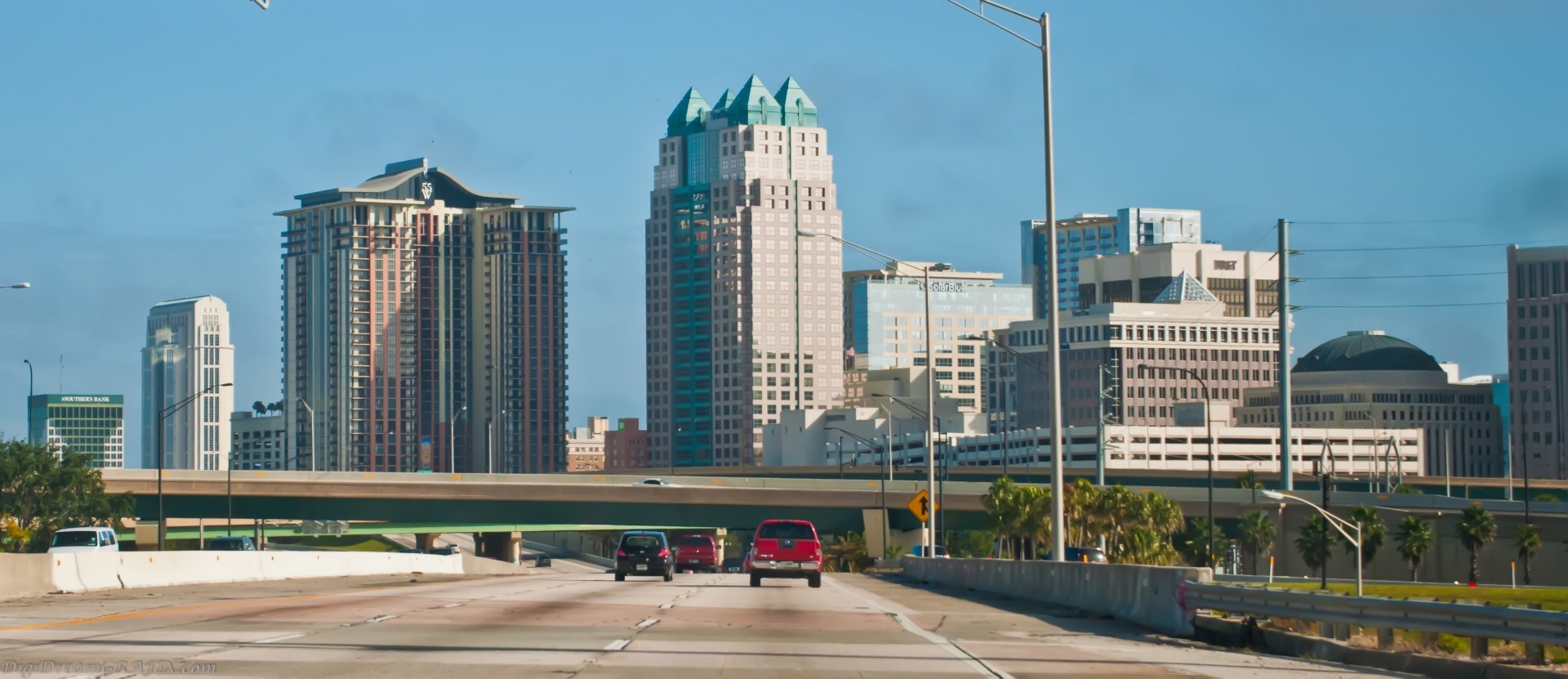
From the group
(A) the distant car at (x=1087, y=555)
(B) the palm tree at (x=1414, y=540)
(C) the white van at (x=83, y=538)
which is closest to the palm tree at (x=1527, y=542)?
(B) the palm tree at (x=1414, y=540)

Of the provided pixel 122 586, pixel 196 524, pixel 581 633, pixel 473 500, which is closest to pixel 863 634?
pixel 581 633

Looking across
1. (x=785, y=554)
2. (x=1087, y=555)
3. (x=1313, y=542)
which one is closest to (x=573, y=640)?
(x=785, y=554)

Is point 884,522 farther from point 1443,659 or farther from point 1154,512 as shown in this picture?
point 1443,659

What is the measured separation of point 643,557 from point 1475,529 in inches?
Answer: 2774

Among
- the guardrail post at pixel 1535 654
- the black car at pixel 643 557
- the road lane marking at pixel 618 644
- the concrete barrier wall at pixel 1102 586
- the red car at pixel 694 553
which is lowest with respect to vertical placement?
the red car at pixel 694 553

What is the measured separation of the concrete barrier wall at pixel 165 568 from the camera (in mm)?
36281

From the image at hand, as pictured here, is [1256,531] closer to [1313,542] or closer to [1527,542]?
[1313,542]

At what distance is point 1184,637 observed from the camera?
28.0 meters

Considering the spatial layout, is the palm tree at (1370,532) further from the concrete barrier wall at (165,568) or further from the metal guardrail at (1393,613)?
the metal guardrail at (1393,613)

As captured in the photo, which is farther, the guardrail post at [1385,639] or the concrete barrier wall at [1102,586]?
the concrete barrier wall at [1102,586]

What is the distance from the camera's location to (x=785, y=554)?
50.2m

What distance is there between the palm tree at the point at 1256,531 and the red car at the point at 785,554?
7245 cm

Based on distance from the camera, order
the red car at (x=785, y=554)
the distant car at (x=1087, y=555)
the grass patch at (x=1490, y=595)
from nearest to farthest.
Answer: the red car at (x=785, y=554) → the grass patch at (x=1490, y=595) → the distant car at (x=1087, y=555)

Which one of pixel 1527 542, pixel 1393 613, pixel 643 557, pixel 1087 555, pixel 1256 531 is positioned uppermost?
pixel 1393 613
